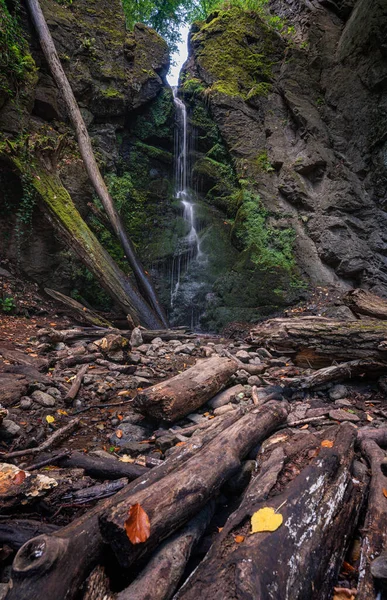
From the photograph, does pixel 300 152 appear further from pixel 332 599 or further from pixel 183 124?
pixel 332 599

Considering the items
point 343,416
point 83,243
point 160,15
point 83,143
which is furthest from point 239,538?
point 160,15

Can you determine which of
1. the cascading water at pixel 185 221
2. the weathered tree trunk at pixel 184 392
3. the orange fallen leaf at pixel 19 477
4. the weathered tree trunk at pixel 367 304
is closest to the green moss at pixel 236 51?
the cascading water at pixel 185 221

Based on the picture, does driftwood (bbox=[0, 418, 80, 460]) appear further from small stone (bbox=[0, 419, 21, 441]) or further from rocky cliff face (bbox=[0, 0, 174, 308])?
rocky cliff face (bbox=[0, 0, 174, 308])

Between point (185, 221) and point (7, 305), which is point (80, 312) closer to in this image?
point (7, 305)

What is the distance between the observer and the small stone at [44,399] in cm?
298

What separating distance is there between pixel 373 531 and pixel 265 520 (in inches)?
22.3

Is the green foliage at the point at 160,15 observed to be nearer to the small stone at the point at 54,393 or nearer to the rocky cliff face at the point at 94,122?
the rocky cliff face at the point at 94,122

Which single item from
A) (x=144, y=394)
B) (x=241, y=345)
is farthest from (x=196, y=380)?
(x=241, y=345)

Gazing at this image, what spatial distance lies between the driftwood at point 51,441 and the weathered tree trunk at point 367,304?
4.18 meters

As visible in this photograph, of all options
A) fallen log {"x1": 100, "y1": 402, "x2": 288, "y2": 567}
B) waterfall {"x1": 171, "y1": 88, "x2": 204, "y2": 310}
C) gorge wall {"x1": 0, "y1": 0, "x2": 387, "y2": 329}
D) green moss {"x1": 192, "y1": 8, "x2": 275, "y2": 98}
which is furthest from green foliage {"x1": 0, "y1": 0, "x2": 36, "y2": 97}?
fallen log {"x1": 100, "y1": 402, "x2": 288, "y2": 567}

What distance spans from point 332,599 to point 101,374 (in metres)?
3.20

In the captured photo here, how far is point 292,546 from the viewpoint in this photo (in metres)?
1.23

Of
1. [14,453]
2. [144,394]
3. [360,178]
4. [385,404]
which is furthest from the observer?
[360,178]

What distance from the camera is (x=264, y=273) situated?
7801mm
